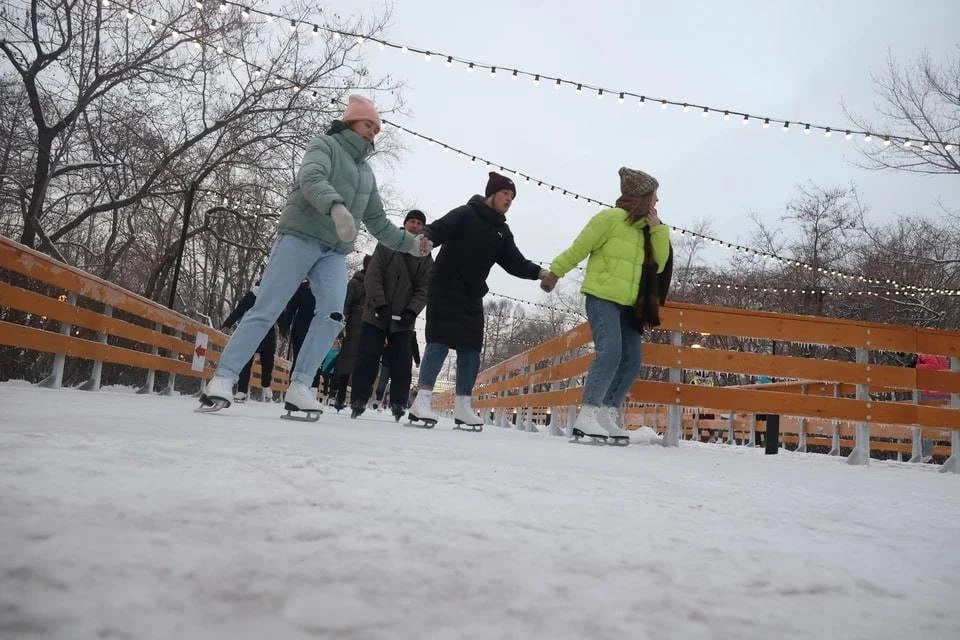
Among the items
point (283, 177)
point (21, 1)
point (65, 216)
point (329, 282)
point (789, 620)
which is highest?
point (21, 1)

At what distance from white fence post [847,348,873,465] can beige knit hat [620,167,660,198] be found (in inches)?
96.7

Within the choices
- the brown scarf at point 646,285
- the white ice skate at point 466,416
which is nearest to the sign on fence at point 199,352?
the white ice skate at point 466,416

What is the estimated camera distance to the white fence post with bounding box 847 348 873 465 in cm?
514

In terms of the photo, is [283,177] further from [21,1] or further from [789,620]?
[789,620]

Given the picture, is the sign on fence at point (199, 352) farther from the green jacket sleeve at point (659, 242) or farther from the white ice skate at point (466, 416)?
the green jacket sleeve at point (659, 242)

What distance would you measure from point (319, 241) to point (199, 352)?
621cm

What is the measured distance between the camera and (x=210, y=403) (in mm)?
3611

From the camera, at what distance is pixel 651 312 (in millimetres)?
4906

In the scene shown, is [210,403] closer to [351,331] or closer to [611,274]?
[611,274]

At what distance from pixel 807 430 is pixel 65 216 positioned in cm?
1600

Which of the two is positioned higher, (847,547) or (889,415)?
(889,415)

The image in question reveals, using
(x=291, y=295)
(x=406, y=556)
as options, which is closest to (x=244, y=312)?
(x=291, y=295)

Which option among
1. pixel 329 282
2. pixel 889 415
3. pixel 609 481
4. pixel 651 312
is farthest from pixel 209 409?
pixel 889 415

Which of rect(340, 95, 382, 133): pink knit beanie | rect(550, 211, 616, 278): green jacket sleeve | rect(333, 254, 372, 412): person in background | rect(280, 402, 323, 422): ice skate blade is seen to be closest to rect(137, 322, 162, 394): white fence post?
rect(333, 254, 372, 412): person in background
